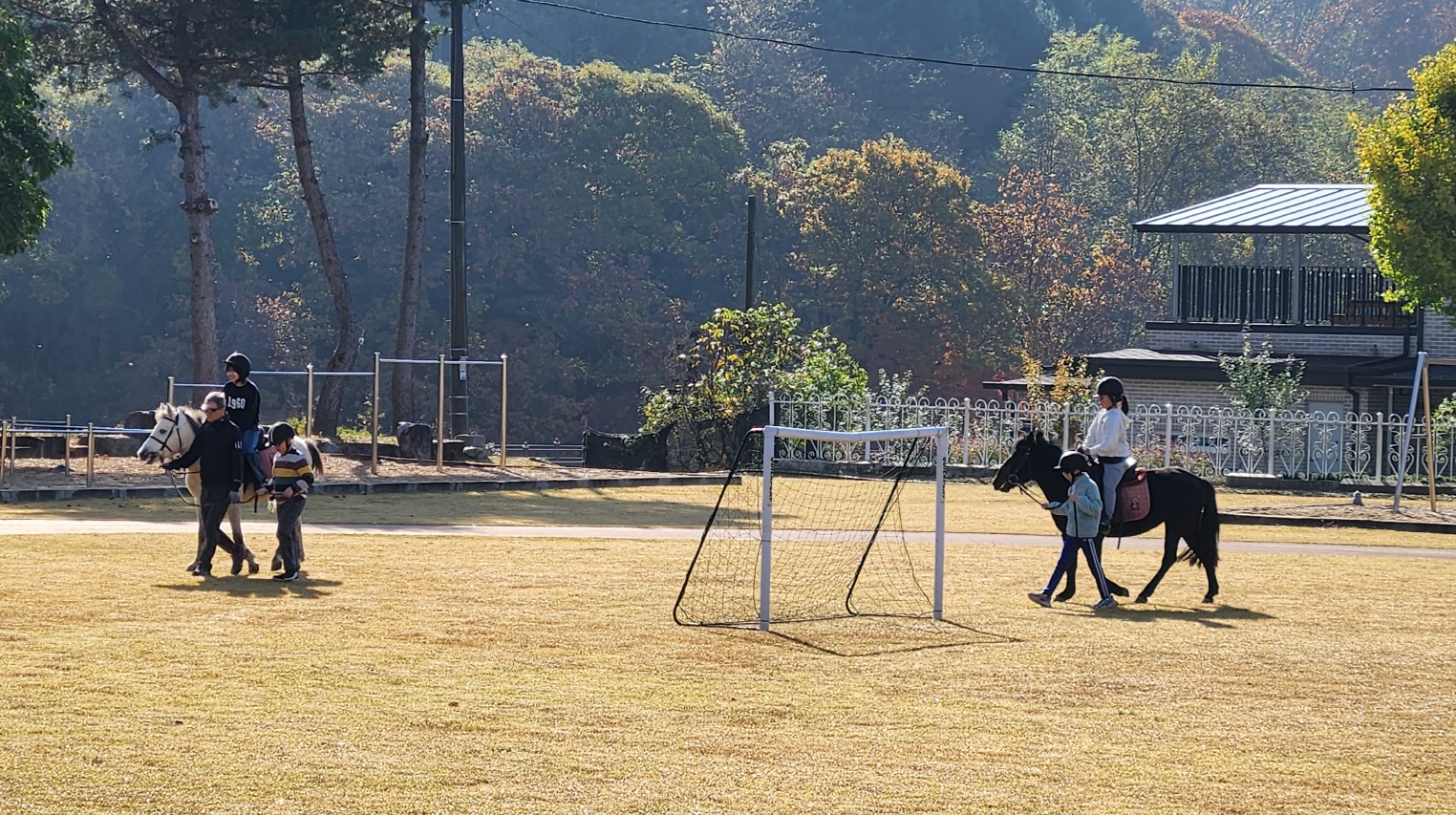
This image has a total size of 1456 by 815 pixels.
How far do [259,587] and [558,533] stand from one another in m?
6.56

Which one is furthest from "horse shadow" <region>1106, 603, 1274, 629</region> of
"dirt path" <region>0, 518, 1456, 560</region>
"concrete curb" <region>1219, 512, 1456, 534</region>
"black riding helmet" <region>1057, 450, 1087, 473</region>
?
"concrete curb" <region>1219, 512, 1456, 534</region>

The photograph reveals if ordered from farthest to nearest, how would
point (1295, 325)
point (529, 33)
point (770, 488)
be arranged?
point (529, 33) < point (1295, 325) < point (770, 488)

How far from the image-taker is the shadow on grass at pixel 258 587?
14719 millimetres

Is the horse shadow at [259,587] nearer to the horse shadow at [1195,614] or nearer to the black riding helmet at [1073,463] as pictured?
the black riding helmet at [1073,463]

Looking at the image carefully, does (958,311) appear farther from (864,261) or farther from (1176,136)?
(1176,136)

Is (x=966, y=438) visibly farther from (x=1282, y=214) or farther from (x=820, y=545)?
(x=820, y=545)

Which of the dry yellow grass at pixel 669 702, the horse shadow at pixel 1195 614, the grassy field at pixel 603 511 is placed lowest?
the dry yellow grass at pixel 669 702

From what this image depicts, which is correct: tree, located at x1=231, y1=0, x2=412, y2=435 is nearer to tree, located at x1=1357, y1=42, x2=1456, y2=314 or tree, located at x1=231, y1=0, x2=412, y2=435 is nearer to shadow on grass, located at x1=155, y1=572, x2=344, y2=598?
tree, located at x1=1357, y1=42, x2=1456, y2=314

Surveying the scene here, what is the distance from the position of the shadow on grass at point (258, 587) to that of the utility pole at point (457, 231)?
773 inches

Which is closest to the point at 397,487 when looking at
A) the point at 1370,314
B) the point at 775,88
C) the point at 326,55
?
the point at 326,55

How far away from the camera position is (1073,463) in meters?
14.9

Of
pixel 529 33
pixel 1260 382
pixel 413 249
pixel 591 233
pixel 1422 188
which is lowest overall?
pixel 1260 382

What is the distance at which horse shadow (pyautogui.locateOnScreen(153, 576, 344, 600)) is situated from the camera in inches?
579

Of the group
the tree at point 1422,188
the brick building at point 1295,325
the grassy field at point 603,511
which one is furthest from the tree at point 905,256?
the grassy field at point 603,511
